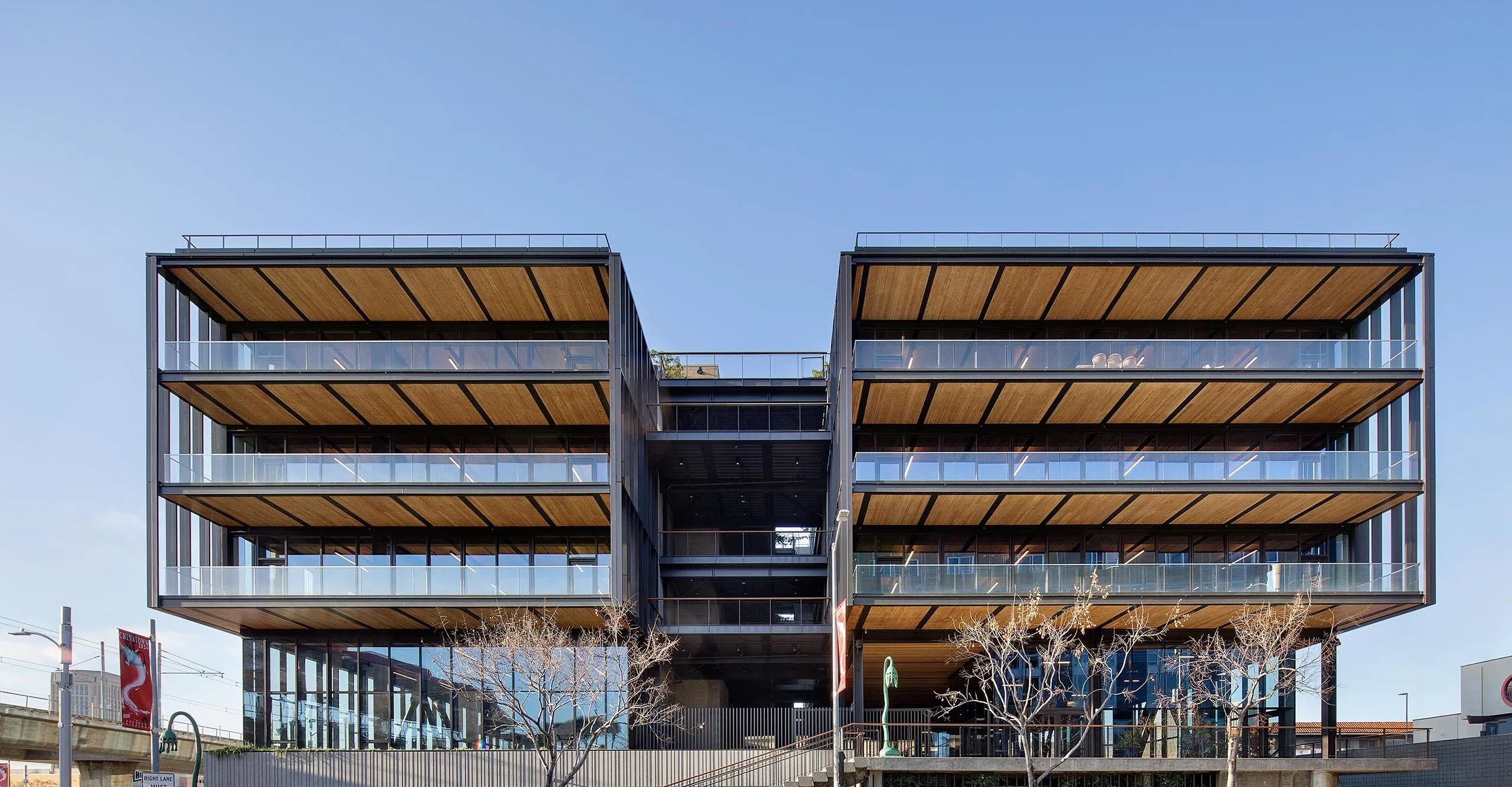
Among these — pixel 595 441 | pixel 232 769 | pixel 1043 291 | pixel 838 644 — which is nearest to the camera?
pixel 838 644

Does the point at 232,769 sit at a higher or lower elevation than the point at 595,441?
lower

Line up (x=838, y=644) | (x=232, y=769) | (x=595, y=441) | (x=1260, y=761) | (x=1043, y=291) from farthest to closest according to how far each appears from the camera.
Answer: (x=595, y=441) → (x=1043, y=291) → (x=232, y=769) → (x=1260, y=761) → (x=838, y=644)

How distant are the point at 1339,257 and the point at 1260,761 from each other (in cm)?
1412

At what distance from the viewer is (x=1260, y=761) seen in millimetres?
28688

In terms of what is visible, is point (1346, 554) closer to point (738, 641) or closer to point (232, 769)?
point (738, 641)

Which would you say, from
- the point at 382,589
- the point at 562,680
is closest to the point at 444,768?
the point at 562,680

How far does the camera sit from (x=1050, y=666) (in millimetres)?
Result: 27422

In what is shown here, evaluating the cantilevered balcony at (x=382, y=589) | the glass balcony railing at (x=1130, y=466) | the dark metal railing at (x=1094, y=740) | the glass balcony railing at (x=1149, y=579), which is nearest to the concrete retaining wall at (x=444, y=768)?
the cantilevered balcony at (x=382, y=589)

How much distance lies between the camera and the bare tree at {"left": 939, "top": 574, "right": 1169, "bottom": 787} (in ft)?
91.0

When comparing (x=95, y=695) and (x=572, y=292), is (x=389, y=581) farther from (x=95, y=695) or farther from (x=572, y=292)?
(x=95, y=695)

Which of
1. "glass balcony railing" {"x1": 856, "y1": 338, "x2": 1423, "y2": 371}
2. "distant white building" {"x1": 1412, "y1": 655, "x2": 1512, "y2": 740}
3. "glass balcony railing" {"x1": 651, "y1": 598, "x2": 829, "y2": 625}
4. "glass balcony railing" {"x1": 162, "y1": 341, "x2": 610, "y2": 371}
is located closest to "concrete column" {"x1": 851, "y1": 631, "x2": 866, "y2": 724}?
"glass balcony railing" {"x1": 651, "y1": 598, "x2": 829, "y2": 625}

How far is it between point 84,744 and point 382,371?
2241 centimetres

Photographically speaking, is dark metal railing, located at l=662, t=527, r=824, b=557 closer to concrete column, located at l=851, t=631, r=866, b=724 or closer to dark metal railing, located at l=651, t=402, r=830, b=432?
dark metal railing, located at l=651, t=402, r=830, b=432

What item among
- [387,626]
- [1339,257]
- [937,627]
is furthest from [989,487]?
[387,626]
